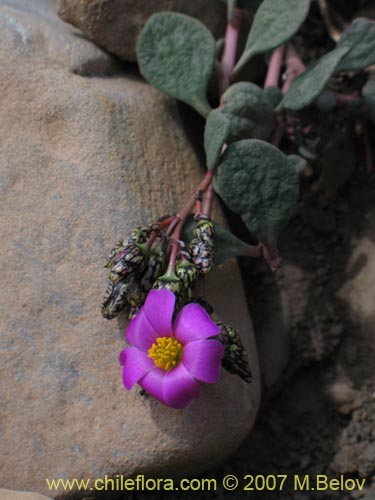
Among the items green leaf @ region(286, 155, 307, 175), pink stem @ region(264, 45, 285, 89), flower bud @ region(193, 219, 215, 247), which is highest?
pink stem @ region(264, 45, 285, 89)

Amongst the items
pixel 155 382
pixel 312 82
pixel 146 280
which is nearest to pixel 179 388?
pixel 155 382

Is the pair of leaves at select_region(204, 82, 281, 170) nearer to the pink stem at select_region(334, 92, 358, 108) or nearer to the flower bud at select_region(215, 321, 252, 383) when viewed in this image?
the pink stem at select_region(334, 92, 358, 108)

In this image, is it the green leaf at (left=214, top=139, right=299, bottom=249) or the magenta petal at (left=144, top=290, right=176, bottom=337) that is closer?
the magenta petal at (left=144, top=290, right=176, bottom=337)

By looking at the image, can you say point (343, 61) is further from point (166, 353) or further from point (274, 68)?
point (166, 353)

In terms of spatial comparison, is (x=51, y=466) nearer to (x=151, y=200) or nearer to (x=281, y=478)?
(x=281, y=478)

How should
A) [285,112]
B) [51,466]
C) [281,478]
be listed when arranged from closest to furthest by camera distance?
1. [51,466]
2. [281,478]
3. [285,112]

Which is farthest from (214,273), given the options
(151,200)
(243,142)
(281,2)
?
(281,2)

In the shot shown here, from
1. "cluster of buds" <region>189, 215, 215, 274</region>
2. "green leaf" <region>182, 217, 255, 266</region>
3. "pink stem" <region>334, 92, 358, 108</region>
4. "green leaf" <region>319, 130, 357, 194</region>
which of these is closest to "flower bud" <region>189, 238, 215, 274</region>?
"cluster of buds" <region>189, 215, 215, 274</region>
